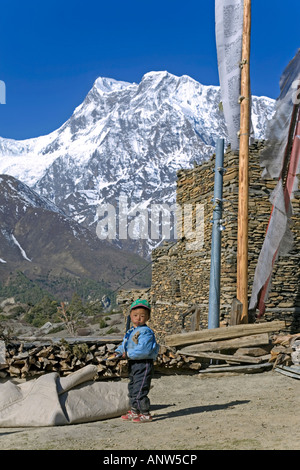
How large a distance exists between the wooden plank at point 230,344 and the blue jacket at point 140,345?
397 cm

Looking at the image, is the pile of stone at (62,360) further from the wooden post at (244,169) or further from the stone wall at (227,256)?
the stone wall at (227,256)

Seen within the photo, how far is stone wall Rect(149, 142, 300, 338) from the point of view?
49.7ft

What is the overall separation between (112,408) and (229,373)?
3817 millimetres


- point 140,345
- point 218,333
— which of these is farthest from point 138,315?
point 218,333

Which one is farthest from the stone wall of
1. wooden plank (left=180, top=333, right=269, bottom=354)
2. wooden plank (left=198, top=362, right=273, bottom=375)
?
wooden plank (left=198, top=362, right=273, bottom=375)

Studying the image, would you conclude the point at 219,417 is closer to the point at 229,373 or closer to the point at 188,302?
the point at 229,373

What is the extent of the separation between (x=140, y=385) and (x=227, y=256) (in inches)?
366

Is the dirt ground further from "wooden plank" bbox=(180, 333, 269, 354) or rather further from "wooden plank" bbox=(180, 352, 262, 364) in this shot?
"wooden plank" bbox=(180, 333, 269, 354)

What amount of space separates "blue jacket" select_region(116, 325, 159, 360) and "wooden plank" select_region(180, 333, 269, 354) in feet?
13.0

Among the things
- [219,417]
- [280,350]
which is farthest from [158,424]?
[280,350]

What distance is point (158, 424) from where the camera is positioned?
5902 mm

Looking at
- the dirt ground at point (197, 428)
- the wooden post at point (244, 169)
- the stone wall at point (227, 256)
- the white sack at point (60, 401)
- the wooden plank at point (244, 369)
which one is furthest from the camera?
the stone wall at point (227, 256)

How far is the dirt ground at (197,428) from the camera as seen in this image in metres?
4.80

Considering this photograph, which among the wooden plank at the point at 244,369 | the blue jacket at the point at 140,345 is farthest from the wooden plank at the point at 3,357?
the wooden plank at the point at 244,369
